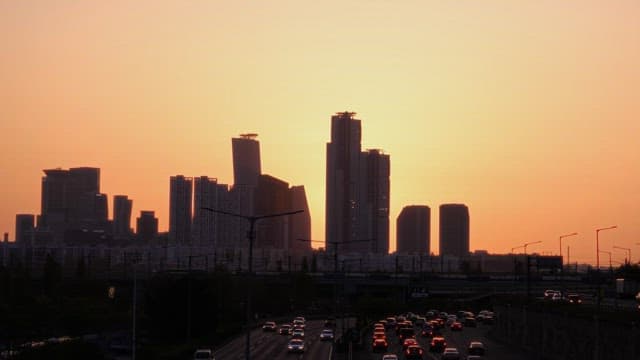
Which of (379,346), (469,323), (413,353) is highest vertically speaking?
(413,353)

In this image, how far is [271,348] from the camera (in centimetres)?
8869

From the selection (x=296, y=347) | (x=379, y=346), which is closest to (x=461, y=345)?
(x=379, y=346)

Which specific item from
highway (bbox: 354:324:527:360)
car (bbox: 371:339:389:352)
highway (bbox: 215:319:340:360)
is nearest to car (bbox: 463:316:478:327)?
highway (bbox: 354:324:527:360)

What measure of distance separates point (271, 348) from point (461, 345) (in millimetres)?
18048

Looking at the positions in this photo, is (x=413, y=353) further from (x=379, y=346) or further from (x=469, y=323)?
(x=469, y=323)

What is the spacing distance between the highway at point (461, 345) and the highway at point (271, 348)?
400cm

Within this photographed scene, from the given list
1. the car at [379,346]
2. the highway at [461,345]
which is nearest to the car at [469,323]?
the highway at [461,345]

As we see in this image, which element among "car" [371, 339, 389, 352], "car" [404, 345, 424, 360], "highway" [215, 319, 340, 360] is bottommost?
"highway" [215, 319, 340, 360]

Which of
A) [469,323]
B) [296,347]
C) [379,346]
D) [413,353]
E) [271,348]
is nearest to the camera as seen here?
[413,353]

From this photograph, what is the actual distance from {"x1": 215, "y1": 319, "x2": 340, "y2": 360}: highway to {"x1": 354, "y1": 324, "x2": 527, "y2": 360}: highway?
400 cm

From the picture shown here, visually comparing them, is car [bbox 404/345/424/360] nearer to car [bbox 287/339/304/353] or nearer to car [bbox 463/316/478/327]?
car [bbox 287/339/304/353]

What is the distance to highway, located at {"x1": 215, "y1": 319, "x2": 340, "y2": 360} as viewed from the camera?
260 feet

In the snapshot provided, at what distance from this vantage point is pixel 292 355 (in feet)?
264

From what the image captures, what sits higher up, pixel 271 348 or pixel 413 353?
pixel 413 353
